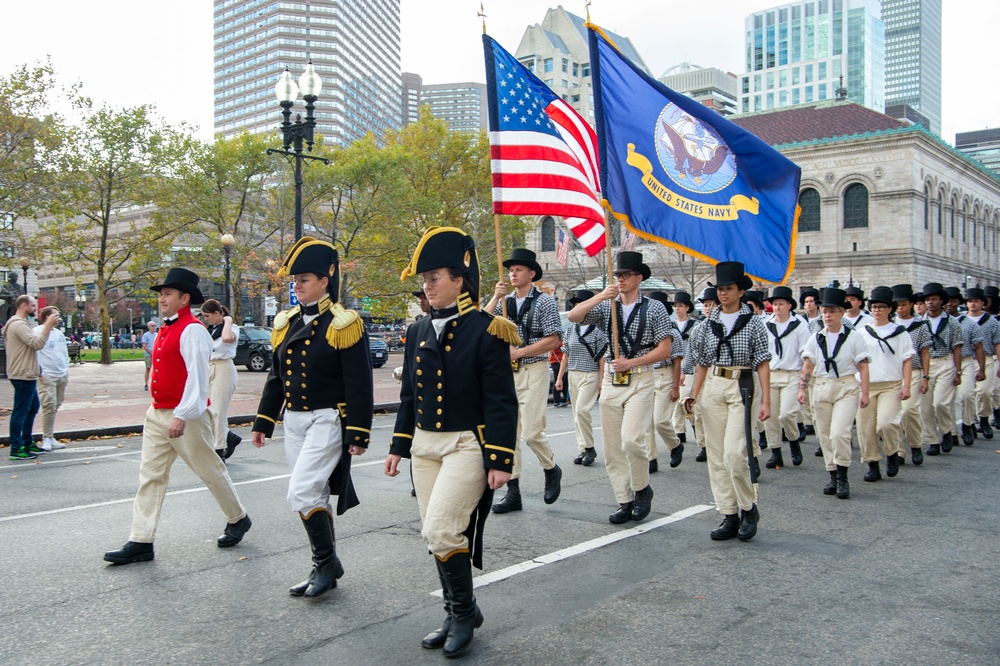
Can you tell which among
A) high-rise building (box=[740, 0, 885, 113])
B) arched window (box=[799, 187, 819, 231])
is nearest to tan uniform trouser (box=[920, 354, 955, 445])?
arched window (box=[799, 187, 819, 231])

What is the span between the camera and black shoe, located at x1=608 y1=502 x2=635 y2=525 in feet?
23.1

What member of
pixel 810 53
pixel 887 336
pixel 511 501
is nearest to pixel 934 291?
pixel 887 336

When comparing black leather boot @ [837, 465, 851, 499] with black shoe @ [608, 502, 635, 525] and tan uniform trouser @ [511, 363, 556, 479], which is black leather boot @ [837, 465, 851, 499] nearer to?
black shoe @ [608, 502, 635, 525]

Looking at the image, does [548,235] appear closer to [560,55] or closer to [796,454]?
[560,55]

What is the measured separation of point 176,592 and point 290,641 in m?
1.20

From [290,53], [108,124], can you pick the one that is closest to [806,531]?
[108,124]

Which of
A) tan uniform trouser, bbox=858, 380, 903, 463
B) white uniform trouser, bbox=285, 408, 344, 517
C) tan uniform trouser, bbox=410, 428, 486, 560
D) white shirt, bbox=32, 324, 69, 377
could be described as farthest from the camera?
white shirt, bbox=32, 324, 69, 377

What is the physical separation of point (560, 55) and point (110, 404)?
109176 mm

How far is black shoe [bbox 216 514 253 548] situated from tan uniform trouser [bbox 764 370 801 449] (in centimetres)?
633

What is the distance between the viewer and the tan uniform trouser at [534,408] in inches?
310

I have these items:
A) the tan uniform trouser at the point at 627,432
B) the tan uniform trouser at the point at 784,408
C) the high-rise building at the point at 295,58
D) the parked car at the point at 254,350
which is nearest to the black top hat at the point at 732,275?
the tan uniform trouser at the point at 627,432

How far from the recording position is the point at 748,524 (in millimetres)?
6594

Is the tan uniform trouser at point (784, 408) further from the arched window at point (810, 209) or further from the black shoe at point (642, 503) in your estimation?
the arched window at point (810, 209)

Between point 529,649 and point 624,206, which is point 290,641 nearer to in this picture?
point 529,649
